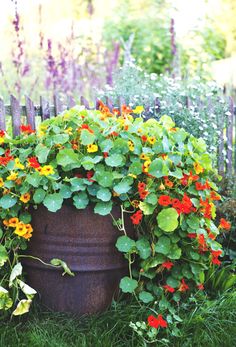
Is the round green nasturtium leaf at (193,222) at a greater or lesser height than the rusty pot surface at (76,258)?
greater

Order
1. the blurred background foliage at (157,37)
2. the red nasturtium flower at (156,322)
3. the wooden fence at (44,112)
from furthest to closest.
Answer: the blurred background foliage at (157,37), the wooden fence at (44,112), the red nasturtium flower at (156,322)

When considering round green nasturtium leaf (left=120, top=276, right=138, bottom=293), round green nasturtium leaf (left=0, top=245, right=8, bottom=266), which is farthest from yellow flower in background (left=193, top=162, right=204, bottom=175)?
round green nasturtium leaf (left=0, top=245, right=8, bottom=266)

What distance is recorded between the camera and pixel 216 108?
13.4ft

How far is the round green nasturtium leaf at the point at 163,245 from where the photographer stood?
2.55m

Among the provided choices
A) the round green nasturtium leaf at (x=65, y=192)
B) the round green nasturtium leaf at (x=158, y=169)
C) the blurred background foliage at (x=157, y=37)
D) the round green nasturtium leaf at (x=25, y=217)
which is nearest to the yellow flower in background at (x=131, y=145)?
the round green nasturtium leaf at (x=158, y=169)

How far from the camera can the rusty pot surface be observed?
2.57m

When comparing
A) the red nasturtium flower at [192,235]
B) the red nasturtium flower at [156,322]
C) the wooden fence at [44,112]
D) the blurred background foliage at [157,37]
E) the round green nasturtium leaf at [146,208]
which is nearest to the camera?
the red nasturtium flower at [156,322]

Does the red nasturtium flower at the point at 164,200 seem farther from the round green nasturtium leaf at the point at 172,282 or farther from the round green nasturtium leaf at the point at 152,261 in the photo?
the round green nasturtium leaf at the point at 172,282

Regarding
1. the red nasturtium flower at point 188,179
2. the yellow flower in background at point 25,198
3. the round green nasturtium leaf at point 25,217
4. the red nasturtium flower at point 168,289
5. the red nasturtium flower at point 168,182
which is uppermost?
the red nasturtium flower at point 168,182

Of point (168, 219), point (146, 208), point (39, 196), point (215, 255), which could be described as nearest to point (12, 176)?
point (39, 196)

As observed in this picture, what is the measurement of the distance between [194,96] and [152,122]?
1.27m

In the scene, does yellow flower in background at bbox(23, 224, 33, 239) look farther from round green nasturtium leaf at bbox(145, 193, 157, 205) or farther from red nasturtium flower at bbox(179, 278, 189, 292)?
red nasturtium flower at bbox(179, 278, 189, 292)

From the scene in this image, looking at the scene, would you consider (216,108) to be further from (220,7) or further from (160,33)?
(220,7)

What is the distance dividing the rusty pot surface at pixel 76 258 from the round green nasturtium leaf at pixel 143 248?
4.5 inches
